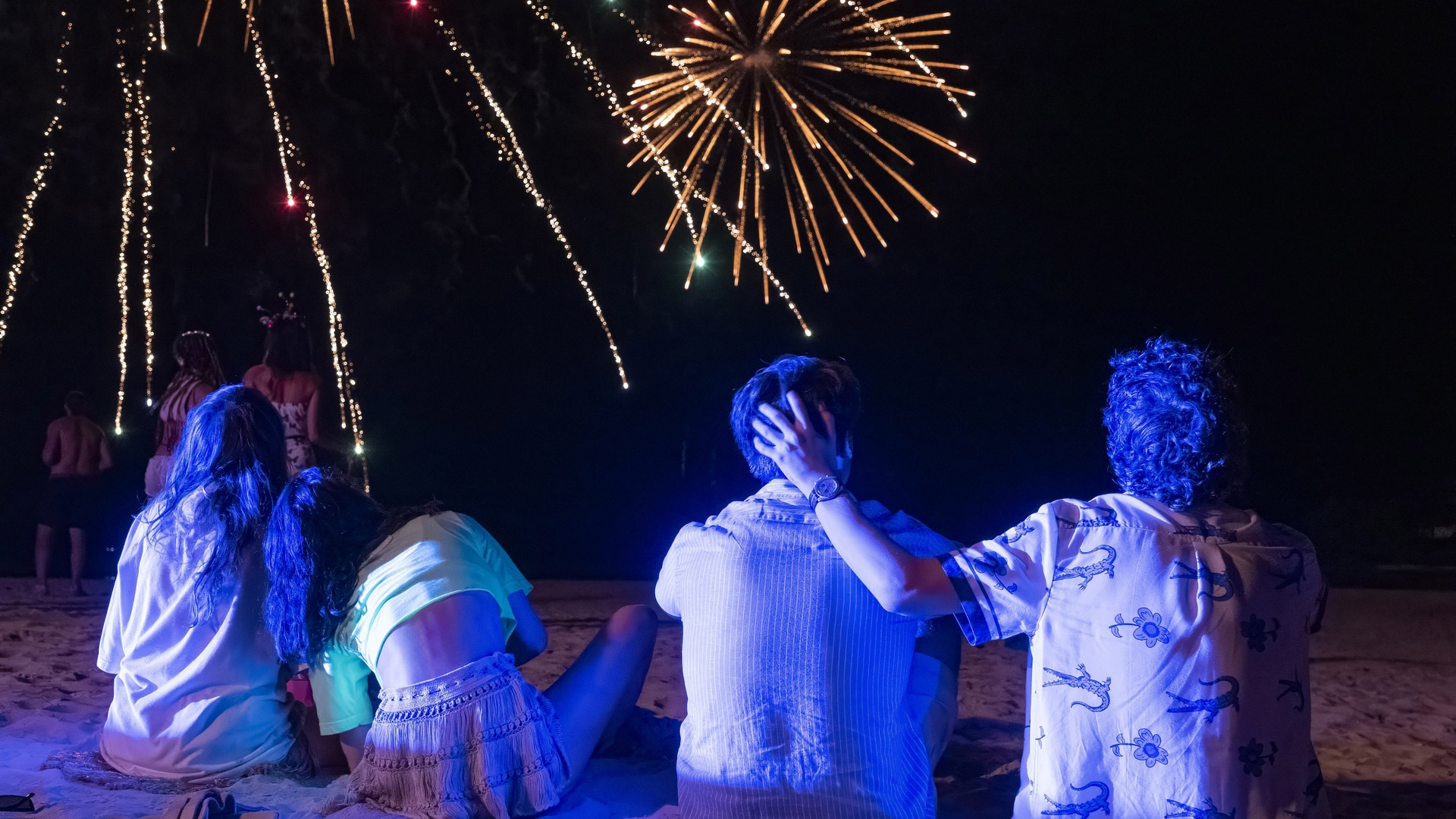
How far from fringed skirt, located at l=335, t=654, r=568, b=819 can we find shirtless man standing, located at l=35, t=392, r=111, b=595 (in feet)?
17.2

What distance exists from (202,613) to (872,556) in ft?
5.64

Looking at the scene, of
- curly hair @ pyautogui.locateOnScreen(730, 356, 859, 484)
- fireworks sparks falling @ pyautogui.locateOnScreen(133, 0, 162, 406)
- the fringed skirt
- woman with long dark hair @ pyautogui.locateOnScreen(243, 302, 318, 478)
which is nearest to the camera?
curly hair @ pyautogui.locateOnScreen(730, 356, 859, 484)

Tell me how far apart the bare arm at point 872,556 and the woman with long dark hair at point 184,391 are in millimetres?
4194

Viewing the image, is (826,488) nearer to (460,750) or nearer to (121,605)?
(460,750)

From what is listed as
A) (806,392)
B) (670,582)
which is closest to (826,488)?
(806,392)

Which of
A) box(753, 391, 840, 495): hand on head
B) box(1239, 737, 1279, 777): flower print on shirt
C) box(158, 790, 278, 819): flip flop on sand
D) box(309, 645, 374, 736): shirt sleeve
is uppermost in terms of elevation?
box(753, 391, 840, 495): hand on head

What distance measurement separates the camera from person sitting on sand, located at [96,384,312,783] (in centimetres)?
241

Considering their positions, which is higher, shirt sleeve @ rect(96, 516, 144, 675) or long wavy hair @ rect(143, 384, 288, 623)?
long wavy hair @ rect(143, 384, 288, 623)

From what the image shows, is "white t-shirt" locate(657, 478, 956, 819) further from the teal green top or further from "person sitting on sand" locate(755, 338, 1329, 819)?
the teal green top

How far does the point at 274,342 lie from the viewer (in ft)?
16.7

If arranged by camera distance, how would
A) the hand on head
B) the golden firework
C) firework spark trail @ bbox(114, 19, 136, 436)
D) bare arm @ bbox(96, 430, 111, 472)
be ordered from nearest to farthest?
the hand on head, the golden firework, bare arm @ bbox(96, 430, 111, 472), firework spark trail @ bbox(114, 19, 136, 436)

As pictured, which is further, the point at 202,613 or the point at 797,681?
the point at 202,613

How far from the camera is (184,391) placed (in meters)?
5.07

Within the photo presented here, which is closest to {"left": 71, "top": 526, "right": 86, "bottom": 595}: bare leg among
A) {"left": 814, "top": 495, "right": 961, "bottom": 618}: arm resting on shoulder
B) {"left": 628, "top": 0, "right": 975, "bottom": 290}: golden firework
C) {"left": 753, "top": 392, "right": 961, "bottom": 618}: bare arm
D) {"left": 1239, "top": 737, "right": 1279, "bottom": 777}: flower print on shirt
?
{"left": 628, "top": 0, "right": 975, "bottom": 290}: golden firework
